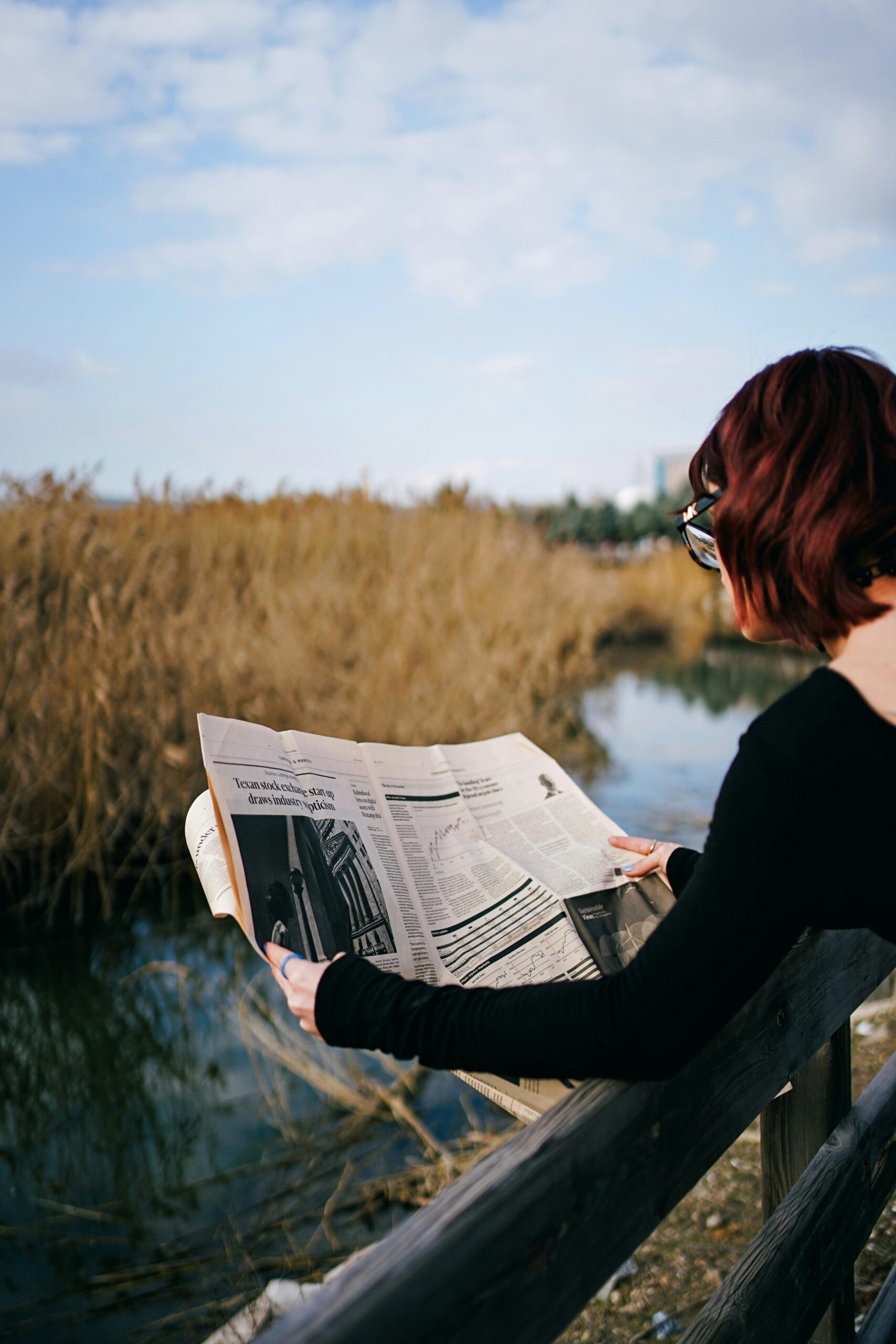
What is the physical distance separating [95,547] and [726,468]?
3.78 meters

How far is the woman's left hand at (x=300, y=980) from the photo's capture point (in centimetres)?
81

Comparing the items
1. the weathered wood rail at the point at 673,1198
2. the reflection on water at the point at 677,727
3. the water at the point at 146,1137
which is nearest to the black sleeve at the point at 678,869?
the weathered wood rail at the point at 673,1198

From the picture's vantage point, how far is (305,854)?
93 centimetres

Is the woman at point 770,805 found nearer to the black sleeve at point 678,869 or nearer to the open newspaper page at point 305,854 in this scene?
the open newspaper page at point 305,854

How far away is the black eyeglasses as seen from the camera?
38.9 inches

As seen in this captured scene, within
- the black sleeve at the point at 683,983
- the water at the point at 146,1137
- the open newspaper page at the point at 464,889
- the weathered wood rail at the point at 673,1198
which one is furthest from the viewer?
the water at the point at 146,1137

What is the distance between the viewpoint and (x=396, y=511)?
7.81 m

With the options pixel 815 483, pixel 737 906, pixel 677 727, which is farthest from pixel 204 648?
pixel 677 727

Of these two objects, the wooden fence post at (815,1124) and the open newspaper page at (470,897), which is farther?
the wooden fence post at (815,1124)

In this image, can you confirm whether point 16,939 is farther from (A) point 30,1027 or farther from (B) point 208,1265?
(B) point 208,1265

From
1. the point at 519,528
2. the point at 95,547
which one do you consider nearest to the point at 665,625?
the point at 519,528

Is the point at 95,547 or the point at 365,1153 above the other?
the point at 95,547

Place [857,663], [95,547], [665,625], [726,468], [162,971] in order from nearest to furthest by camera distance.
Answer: [857,663], [726,468], [162,971], [95,547], [665,625]

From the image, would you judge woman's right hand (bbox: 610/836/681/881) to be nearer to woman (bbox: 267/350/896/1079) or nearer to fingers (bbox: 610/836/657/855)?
fingers (bbox: 610/836/657/855)
